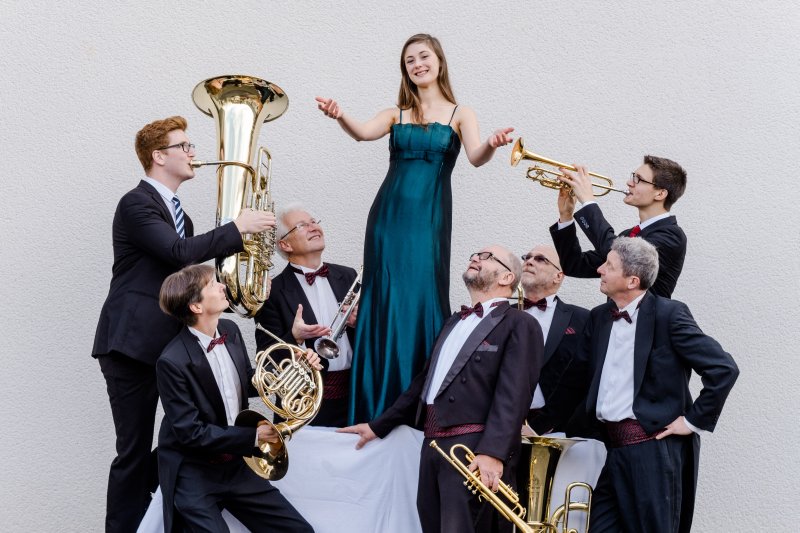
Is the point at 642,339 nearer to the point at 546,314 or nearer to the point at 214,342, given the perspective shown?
the point at 546,314

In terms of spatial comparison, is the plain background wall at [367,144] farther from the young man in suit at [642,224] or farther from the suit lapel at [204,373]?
the suit lapel at [204,373]

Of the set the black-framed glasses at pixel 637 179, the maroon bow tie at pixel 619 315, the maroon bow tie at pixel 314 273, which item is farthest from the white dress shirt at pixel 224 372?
the black-framed glasses at pixel 637 179

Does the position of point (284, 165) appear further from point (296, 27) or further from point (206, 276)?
point (206, 276)

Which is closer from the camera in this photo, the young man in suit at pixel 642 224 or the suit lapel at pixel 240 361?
the suit lapel at pixel 240 361

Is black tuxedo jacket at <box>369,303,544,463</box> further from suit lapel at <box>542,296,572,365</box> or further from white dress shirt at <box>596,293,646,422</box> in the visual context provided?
suit lapel at <box>542,296,572,365</box>

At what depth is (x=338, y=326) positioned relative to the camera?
520cm

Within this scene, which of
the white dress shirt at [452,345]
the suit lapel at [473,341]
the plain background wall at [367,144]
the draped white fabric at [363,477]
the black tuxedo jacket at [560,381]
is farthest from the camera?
the plain background wall at [367,144]

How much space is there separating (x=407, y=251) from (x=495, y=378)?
0.97 metres

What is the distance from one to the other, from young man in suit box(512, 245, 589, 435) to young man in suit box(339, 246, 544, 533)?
40cm

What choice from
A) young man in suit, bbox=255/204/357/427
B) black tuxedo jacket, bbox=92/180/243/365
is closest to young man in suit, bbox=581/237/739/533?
young man in suit, bbox=255/204/357/427

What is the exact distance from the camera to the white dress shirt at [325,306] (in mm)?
5234

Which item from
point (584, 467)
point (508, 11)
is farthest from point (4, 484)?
point (508, 11)

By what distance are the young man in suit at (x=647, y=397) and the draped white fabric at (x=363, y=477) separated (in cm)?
18

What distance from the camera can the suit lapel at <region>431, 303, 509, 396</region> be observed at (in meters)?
4.34
